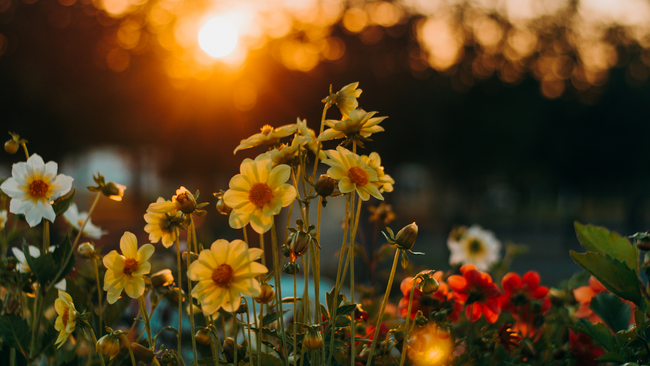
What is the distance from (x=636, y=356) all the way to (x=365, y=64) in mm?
7940

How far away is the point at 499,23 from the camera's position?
9.12 m

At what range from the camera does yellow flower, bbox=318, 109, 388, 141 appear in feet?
2.22

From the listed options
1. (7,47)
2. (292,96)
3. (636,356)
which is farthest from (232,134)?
(636,356)

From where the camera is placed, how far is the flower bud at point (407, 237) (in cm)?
62

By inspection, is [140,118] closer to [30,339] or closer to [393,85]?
[393,85]

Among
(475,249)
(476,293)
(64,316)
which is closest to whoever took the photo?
(64,316)

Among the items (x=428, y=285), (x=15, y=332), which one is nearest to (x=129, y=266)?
(x=15, y=332)

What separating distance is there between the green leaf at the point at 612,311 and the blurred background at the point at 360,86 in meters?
4.72

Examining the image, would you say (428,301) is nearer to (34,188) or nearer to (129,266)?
(129,266)

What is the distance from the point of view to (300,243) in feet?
1.94

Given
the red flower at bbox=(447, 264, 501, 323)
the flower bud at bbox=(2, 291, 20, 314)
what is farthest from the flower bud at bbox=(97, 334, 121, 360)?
the red flower at bbox=(447, 264, 501, 323)

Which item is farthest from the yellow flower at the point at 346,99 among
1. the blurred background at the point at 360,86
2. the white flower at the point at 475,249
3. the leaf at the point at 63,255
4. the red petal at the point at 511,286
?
the blurred background at the point at 360,86

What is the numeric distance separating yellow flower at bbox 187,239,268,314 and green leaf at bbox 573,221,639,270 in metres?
0.56

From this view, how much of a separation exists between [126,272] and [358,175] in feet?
1.21
